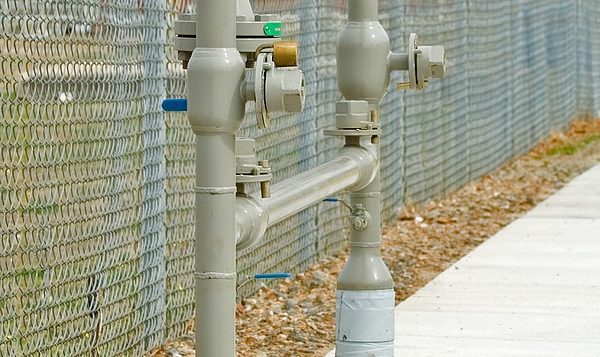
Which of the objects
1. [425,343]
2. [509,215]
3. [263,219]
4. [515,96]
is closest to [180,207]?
[425,343]

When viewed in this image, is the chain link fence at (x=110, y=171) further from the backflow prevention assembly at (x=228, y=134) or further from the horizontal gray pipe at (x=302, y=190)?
the backflow prevention assembly at (x=228, y=134)

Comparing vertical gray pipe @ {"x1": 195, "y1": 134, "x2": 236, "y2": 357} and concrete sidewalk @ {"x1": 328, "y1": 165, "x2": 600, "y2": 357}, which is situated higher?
vertical gray pipe @ {"x1": 195, "y1": 134, "x2": 236, "y2": 357}

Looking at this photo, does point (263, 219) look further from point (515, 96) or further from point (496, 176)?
point (515, 96)

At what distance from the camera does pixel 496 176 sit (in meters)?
12.6

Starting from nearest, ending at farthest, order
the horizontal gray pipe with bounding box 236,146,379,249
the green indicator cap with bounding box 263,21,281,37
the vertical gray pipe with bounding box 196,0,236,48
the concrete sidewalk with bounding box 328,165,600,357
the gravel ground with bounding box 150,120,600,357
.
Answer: the vertical gray pipe with bounding box 196,0,236,48
the green indicator cap with bounding box 263,21,281,37
the horizontal gray pipe with bounding box 236,146,379,249
the concrete sidewalk with bounding box 328,165,600,357
the gravel ground with bounding box 150,120,600,357

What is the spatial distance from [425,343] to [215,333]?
304 centimetres

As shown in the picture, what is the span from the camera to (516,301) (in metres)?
6.81

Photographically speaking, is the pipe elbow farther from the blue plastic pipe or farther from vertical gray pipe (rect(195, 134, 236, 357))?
vertical gray pipe (rect(195, 134, 236, 357))

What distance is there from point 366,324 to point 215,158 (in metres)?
1.71

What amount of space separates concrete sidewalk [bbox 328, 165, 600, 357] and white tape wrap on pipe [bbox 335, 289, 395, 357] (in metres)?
1.19

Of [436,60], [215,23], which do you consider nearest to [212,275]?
[215,23]

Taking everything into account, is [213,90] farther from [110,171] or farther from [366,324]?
[110,171]

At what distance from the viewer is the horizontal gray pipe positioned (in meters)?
3.18

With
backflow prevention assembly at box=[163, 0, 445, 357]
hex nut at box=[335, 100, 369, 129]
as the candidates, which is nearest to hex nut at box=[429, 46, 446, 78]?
hex nut at box=[335, 100, 369, 129]
